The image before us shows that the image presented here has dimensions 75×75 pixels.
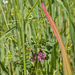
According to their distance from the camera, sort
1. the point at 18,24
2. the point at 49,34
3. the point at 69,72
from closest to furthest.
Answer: the point at 69,72
the point at 18,24
the point at 49,34

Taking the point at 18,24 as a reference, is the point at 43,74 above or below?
below

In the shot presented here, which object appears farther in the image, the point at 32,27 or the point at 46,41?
the point at 32,27

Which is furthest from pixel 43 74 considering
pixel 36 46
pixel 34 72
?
pixel 36 46

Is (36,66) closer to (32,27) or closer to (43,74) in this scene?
(43,74)

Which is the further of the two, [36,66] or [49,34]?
[49,34]

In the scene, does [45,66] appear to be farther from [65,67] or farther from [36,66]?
[65,67]

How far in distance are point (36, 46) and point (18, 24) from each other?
156 mm

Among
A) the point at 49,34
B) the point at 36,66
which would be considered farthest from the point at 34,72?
the point at 49,34

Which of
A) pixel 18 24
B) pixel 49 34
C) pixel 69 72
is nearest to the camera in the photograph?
pixel 69 72

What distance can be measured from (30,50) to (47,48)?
0.10 m

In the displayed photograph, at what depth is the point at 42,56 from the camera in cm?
66

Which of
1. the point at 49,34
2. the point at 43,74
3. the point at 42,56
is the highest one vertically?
the point at 49,34

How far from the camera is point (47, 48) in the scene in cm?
64

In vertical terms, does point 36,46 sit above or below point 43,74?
above
